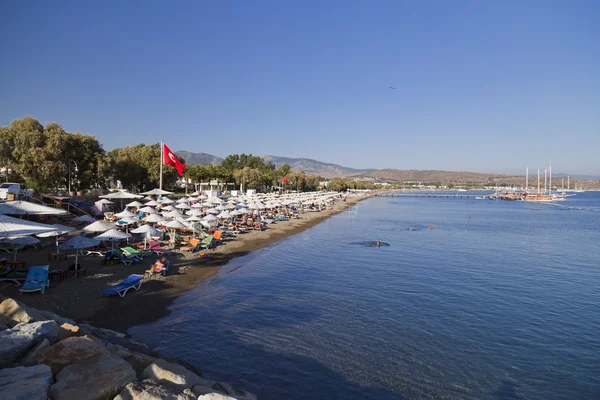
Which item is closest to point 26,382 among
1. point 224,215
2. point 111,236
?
point 111,236

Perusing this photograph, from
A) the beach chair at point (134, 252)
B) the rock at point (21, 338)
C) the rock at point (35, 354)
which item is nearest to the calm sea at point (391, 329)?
the rock at point (21, 338)

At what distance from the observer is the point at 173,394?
226 inches

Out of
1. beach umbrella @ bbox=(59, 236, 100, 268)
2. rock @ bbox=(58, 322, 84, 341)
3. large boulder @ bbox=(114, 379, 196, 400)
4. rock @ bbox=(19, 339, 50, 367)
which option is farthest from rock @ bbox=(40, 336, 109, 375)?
beach umbrella @ bbox=(59, 236, 100, 268)

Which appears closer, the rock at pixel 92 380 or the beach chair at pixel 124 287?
the rock at pixel 92 380

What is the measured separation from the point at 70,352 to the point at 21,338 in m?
0.98

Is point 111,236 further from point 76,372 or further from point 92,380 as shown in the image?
point 92,380

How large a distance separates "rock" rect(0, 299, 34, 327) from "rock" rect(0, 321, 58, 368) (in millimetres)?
749

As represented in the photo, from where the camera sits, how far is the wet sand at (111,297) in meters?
11.8

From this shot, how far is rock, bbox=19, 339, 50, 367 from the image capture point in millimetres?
6402

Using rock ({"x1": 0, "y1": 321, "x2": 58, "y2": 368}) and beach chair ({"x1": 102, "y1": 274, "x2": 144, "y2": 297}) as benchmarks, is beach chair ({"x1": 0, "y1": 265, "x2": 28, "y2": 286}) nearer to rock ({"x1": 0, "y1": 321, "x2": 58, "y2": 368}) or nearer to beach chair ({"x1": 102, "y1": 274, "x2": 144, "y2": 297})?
beach chair ({"x1": 102, "y1": 274, "x2": 144, "y2": 297})

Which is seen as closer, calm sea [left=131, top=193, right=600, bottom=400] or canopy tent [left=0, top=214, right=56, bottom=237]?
calm sea [left=131, top=193, right=600, bottom=400]

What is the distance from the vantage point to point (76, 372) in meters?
5.93

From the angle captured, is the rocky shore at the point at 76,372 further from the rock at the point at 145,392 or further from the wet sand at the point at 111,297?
the wet sand at the point at 111,297

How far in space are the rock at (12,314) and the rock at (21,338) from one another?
0.75 metres
